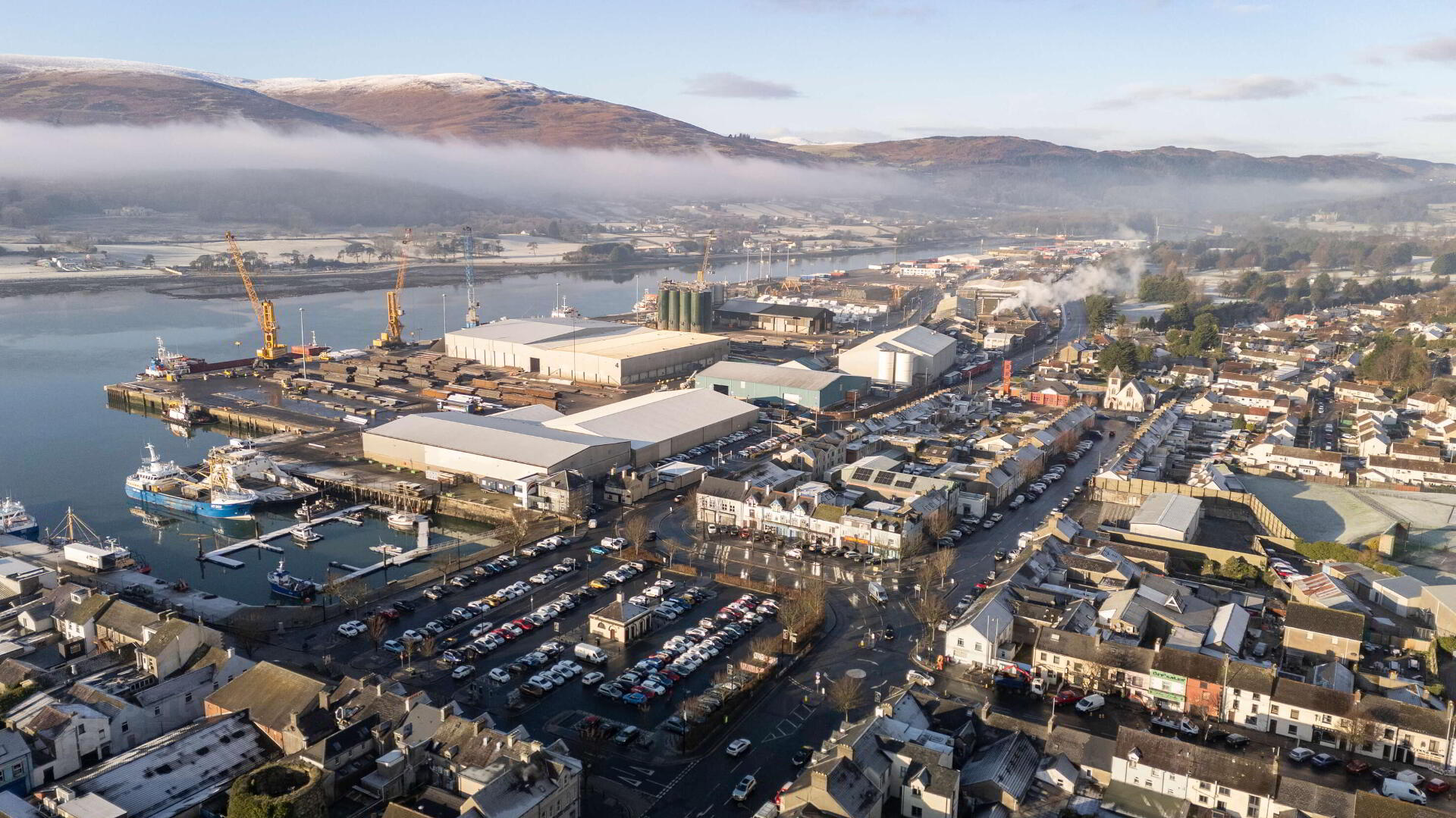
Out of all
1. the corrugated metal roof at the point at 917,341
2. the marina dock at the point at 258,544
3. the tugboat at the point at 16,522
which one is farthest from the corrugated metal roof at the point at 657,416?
the tugboat at the point at 16,522

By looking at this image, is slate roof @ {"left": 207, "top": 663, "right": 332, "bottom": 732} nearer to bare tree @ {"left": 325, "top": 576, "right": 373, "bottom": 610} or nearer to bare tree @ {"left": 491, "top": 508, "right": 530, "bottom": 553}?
bare tree @ {"left": 325, "top": 576, "right": 373, "bottom": 610}

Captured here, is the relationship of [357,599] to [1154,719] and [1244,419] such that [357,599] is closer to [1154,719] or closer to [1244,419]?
[1154,719]

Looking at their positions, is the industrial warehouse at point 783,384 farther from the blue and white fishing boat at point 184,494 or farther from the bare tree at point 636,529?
the blue and white fishing boat at point 184,494

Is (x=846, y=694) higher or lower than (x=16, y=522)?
higher

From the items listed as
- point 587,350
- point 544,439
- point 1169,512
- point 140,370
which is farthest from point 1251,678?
point 140,370

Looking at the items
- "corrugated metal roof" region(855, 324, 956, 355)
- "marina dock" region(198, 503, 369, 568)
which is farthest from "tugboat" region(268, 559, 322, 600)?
"corrugated metal roof" region(855, 324, 956, 355)

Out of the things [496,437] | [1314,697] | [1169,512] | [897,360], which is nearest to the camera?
[1314,697]

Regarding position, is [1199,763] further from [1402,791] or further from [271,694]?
[271,694]
